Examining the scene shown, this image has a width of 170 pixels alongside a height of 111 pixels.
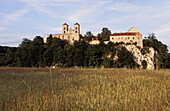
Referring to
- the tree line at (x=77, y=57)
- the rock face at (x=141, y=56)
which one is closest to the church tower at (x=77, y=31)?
the tree line at (x=77, y=57)

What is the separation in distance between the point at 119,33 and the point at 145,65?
65.2 ft

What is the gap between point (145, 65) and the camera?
61.8 metres

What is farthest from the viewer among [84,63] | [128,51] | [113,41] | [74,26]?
[74,26]

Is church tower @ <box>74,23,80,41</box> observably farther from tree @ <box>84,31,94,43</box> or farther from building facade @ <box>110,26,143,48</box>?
building facade @ <box>110,26,143,48</box>

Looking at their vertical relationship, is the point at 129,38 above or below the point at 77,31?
below

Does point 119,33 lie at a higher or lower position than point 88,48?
higher

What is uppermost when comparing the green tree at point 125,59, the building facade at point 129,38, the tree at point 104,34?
the tree at point 104,34

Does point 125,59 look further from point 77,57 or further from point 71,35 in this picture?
point 71,35

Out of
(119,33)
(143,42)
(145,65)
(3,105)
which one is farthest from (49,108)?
(143,42)

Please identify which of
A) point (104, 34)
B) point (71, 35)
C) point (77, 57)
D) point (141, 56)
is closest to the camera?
point (77, 57)

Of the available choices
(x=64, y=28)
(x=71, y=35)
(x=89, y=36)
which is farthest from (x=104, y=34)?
(x=64, y=28)

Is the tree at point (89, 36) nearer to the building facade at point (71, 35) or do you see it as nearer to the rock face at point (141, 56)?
the building facade at point (71, 35)

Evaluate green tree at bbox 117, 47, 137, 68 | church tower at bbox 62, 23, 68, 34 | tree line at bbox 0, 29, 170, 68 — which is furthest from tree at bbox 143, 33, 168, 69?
church tower at bbox 62, 23, 68, 34

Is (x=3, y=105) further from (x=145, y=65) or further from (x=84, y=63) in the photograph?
(x=145, y=65)
